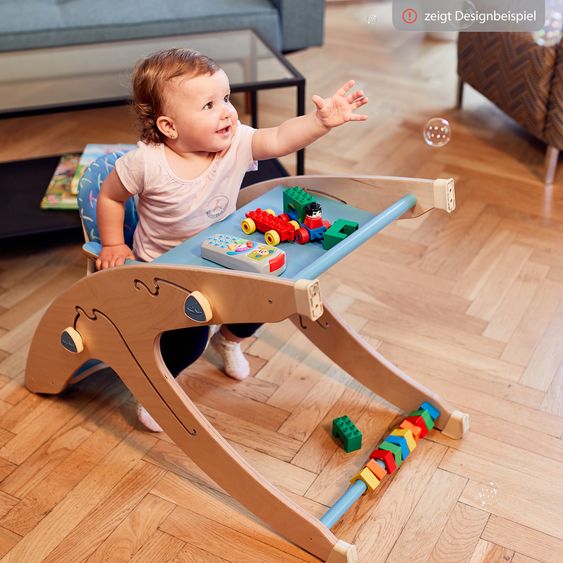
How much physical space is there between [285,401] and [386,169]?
98 centimetres

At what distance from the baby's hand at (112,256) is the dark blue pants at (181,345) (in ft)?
0.45

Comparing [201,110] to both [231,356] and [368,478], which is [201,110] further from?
[368,478]

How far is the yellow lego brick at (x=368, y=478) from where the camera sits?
4.12ft

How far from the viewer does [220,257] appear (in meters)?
1.09

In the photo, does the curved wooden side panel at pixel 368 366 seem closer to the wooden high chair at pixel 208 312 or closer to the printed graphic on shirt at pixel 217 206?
the wooden high chair at pixel 208 312

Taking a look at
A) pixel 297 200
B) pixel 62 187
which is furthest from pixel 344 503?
pixel 62 187

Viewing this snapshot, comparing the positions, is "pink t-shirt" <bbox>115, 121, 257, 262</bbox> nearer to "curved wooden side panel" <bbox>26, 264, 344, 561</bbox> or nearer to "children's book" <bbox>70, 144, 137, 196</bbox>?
"curved wooden side panel" <bbox>26, 264, 344, 561</bbox>

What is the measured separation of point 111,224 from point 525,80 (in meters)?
1.32

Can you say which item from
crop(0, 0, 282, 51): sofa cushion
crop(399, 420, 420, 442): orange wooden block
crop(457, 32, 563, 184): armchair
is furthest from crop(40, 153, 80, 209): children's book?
crop(457, 32, 563, 184): armchair

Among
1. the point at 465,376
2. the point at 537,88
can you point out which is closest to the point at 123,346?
the point at 465,376

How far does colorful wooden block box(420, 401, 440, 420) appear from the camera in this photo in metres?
1.37

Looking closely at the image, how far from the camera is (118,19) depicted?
233 cm

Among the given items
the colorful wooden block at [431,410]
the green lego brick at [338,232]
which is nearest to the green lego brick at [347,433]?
the colorful wooden block at [431,410]

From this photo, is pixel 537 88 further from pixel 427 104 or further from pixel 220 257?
pixel 220 257
